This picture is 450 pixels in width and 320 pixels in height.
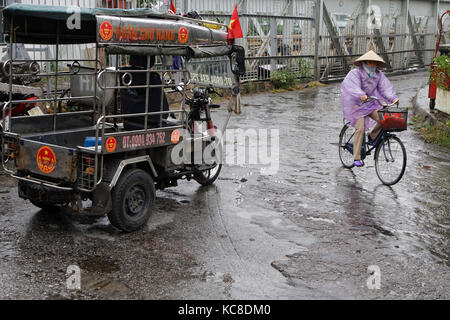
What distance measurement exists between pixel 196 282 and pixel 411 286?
182 cm

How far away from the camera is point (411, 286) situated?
479cm

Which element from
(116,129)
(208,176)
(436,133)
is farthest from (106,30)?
(436,133)

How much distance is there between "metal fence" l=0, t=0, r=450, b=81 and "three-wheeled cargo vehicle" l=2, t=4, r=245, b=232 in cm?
429

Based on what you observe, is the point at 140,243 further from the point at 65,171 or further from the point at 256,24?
the point at 256,24

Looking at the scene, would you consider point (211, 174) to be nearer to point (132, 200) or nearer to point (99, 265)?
point (132, 200)

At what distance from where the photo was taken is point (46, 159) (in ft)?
18.2

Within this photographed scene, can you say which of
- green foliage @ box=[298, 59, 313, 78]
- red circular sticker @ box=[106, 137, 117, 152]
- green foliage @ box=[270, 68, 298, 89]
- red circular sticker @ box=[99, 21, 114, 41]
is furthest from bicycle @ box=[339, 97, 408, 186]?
green foliage @ box=[298, 59, 313, 78]

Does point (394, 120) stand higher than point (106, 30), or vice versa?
point (106, 30)

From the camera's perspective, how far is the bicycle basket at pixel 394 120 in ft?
25.6

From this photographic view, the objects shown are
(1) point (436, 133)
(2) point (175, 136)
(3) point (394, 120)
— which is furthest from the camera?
(1) point (436, 133)

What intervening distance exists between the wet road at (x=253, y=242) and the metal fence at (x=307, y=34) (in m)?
5.13

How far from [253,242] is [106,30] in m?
2.49

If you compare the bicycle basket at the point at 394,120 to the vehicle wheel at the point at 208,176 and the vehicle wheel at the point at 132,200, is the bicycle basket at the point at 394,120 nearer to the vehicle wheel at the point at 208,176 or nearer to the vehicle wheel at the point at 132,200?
the vehicle wheel at the point at 208,176
